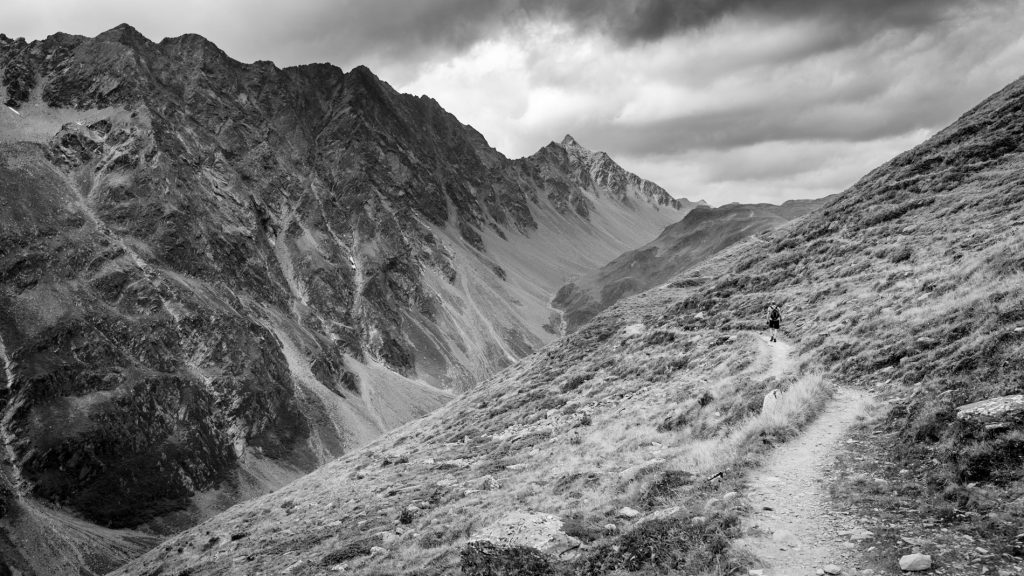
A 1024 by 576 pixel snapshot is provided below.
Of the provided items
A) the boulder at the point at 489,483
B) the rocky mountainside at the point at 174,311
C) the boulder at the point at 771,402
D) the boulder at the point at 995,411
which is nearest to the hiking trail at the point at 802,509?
the boulder at the point at 771,402

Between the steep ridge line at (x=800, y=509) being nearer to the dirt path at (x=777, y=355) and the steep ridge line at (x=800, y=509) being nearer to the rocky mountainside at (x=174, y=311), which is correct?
the dirt path at (x=777, y=355)

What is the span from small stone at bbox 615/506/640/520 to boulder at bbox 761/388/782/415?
18.8 ft

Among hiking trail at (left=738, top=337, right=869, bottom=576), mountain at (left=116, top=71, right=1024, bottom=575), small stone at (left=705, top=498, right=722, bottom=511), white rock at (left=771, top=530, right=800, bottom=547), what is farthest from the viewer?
small stone at (left=705, top=498, right=722, bottom=511)

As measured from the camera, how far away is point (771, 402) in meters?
16.1

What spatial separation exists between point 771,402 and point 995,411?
6468 millimetres

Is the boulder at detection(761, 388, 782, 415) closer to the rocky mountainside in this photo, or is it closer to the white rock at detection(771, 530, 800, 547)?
the white rock at detection(771, 530, 800, 547)

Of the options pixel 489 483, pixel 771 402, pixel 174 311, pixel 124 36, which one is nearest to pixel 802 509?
pixel 771 402

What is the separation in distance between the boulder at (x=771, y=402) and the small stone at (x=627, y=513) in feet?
18.8

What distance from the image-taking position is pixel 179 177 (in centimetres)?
12675

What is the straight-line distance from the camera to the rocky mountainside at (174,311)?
75188 mm

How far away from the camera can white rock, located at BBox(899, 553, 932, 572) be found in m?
7.45

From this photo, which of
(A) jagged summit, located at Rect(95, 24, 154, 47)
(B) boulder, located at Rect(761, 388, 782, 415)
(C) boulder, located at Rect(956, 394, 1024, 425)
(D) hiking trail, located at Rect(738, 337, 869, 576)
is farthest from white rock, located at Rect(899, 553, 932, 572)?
(A) jagged summit, located at Rect(95, 24, 154, 47)

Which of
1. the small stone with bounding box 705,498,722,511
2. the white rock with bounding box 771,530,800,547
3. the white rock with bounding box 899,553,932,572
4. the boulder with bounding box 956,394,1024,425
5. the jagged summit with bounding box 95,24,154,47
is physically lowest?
the white rock with bounding box 771,530,800,547

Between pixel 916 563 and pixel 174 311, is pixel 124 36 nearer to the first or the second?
pixel 174 311
